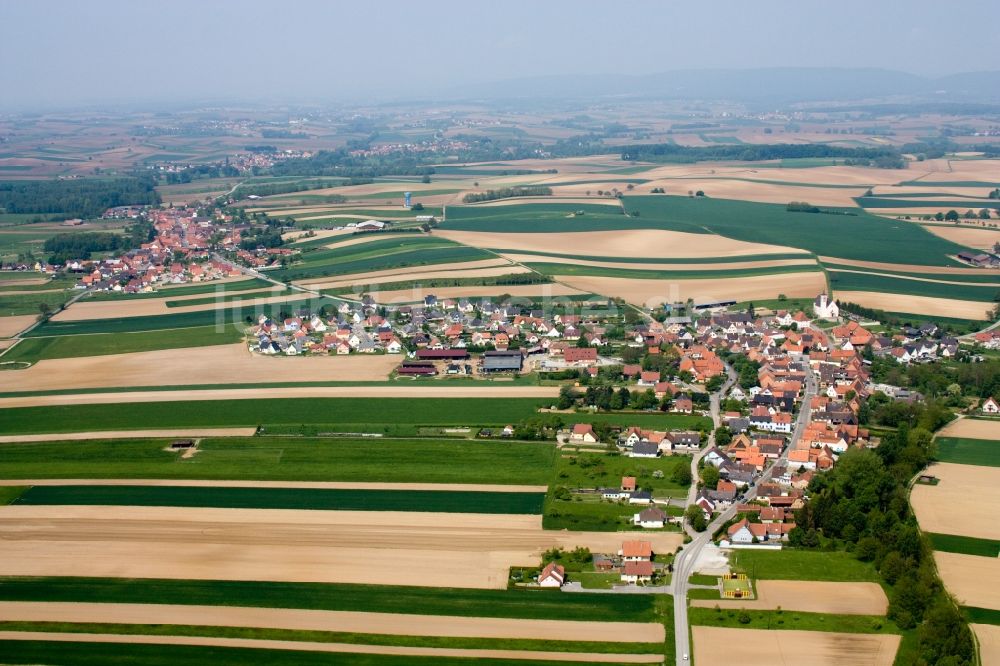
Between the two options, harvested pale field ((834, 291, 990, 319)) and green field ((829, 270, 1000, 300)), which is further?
green field ((829, 270, 1000, 300))

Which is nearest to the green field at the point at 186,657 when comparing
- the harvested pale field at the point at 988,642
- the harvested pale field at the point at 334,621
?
the harvested pale field at the point at 334,621

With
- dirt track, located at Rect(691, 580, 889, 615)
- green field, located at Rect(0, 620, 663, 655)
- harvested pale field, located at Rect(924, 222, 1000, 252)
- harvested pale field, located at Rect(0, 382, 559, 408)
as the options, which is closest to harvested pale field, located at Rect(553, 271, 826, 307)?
harvested pale field, located at Rect(924, 222, 1000, 252)

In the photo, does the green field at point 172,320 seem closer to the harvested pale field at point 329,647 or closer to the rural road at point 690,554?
the rural road at point 690,554

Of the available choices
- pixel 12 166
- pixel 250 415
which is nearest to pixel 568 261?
pixel 250 415

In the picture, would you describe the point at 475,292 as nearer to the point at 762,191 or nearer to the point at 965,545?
the point at 965,545

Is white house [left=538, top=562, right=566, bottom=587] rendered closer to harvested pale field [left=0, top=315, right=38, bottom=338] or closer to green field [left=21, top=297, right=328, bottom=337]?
green field [left=21, top=297, right=328, bottom=337]

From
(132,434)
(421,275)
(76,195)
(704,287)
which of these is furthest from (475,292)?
(76,195)
